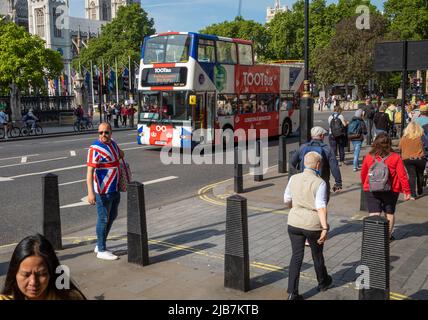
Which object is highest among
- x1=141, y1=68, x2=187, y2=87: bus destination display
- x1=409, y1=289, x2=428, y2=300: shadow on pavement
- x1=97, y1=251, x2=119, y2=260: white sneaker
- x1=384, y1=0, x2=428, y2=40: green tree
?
x1=384, y1=0, x2=428, y2=40: green tree

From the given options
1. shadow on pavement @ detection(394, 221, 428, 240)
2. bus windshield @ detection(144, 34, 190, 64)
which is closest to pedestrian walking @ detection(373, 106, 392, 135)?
bus windshield @ detection(144, 34, 190, 64)

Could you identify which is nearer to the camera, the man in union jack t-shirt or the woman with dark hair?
the woman with dark hair

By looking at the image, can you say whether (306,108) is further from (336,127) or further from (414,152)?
(336,127)

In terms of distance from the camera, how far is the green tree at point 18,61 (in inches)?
1318

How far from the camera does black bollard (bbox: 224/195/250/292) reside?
16.6 ft

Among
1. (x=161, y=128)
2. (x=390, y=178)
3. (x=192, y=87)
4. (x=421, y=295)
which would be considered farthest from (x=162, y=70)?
(x=421, y=295)

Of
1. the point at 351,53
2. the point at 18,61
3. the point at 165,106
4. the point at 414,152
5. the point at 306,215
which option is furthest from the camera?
the point at 351,53

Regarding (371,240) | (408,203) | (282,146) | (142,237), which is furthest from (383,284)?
(282,146)

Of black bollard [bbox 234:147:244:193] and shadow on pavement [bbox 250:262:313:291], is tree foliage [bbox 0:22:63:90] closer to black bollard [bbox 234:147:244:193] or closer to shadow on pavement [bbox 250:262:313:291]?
black bollard [bbox 234:147:244:193]

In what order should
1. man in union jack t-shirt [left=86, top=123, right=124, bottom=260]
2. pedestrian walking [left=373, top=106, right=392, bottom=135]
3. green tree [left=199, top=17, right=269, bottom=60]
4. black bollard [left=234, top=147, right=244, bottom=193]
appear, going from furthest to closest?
green tree [left=199, top=17, right=269, bottom=60]
pedestrian walking [left=373, top=106, right=392, bottom=135]
black bollard [left=234, top=147, right=244, bottom=193]
man in union jack t-shirt [left=86, top=123, right=124, bottom=260]

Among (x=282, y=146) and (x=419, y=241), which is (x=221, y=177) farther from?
(x=419, y=241)

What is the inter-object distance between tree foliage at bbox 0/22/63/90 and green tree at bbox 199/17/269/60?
50.2m

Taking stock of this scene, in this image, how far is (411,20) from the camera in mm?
57312

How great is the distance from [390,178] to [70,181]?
332 inches
